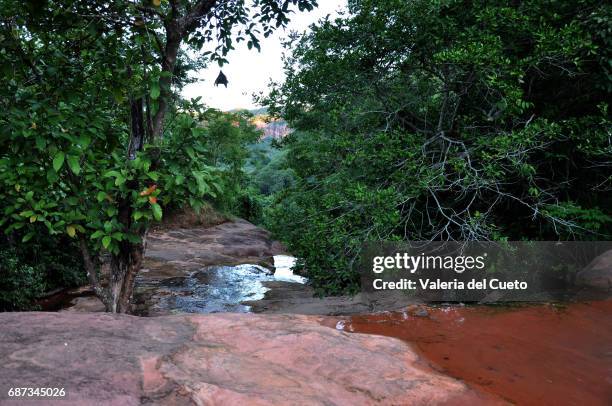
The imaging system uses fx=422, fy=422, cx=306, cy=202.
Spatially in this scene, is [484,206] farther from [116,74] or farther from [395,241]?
[116,74]

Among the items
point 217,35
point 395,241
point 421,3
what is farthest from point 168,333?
point 421,3

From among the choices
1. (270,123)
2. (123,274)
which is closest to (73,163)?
(123,274)

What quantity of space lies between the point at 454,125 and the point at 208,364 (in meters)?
5.75

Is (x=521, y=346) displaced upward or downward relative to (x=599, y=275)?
downward

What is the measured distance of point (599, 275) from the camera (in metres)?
4.99

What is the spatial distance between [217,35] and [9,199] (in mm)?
2590

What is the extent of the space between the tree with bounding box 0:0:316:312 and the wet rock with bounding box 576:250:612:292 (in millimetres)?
4538

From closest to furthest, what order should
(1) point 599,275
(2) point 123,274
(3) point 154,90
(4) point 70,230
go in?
(3) point 154,90 < (4) point 70,230 < (2) point 123,274 < (1) point 599,275

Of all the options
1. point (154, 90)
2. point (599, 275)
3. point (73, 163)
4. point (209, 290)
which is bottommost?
point (209, 290)

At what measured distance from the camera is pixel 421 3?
18.6ft

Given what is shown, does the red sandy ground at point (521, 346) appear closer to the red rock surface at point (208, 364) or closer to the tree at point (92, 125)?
the red rock surface at point (208, 364)

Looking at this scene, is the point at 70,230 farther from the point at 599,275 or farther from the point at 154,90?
the point at 599,275

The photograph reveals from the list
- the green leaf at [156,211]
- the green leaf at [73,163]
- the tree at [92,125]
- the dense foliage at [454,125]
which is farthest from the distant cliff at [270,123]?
the green leaf at [73,163]

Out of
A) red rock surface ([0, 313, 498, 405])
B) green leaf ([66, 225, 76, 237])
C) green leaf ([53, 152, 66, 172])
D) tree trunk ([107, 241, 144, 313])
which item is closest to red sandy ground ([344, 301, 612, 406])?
red rock surface ([0, 313, 498, 405])
